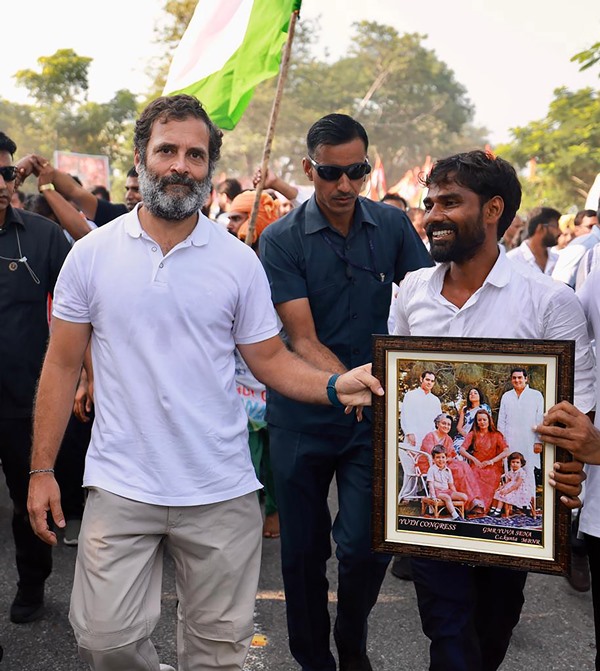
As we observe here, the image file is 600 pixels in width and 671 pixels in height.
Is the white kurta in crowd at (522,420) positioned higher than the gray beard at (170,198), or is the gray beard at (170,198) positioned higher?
the gray beard at (170,198)

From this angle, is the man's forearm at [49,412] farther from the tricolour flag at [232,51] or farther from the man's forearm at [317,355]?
the tricolour flag at [232,51]

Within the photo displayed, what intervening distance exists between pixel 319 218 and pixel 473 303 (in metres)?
0.99

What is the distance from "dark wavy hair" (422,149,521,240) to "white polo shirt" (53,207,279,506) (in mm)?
777

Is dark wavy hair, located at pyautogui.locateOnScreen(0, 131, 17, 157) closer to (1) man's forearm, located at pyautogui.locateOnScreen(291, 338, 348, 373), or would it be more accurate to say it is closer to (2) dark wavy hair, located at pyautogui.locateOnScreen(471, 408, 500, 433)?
(1) man's forearm, located at pyautogui.locateOnScreen(291, 338, 348, 373)

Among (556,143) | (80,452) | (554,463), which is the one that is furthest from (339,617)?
(556,143)

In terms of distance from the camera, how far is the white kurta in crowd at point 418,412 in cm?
247

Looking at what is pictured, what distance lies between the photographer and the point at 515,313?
265cm

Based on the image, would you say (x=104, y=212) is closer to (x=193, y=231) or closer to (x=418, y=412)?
(x=193, y=231)

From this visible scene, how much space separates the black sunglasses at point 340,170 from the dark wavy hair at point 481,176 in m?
0.61

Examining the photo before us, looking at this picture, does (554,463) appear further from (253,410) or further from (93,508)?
(253,410)

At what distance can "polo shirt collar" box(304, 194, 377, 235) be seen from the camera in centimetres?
349

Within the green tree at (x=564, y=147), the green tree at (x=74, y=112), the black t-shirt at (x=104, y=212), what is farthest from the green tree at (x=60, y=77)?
the black t-shirt at (x=104, y=212)

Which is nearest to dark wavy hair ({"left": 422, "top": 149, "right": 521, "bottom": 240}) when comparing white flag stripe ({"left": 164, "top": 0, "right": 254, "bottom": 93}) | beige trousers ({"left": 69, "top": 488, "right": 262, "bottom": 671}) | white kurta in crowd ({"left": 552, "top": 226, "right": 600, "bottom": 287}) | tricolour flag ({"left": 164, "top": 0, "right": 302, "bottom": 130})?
beige trousers ({"left": 69, "top": 488, "right": 262, "bottom": 671})

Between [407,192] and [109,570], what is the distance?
691 inches
